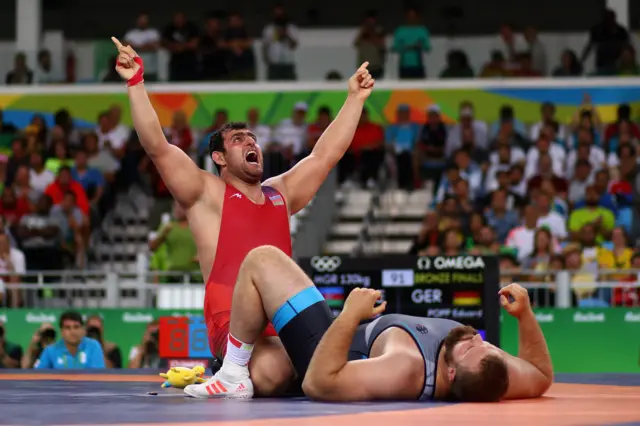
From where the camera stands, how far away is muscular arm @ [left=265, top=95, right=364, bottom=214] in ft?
24.0

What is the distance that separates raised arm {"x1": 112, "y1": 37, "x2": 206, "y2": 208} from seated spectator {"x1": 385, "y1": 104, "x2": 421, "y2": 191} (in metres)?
11.5

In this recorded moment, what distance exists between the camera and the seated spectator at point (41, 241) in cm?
1605

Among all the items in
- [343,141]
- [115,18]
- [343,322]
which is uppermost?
[115,18]

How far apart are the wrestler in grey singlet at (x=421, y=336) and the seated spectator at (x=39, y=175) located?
12441 mm

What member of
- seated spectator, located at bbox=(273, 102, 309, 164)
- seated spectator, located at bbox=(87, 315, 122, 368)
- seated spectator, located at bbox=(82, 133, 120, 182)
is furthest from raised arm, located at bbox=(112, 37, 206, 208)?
seated spectator, located at bbox=(82, 133, 120, 182)

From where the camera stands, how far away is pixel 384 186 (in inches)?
727

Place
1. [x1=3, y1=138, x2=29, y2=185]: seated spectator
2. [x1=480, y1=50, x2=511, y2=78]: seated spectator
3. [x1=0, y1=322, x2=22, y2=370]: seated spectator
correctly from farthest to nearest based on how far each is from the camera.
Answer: [x1=480, y1=50, x2=511, y2=78]: seated spectator
[x1=3, y1=138, x2=29, y2=185]: seated spectator
[x1=0, y1=322, x2=22, y2=370]: seated spectator

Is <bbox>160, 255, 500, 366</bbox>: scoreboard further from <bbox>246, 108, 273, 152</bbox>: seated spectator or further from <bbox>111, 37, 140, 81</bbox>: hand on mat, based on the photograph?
<bbox>246, 108, 273, 152</bbox>: seated spectator

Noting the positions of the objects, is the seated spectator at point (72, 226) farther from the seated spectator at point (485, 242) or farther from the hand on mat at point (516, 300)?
the hand on mat at point (516, 300)

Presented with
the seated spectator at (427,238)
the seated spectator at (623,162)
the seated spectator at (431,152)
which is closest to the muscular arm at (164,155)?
the seated spectator at (427,238)

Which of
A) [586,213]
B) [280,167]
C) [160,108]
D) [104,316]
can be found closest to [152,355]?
Result: [104,316]

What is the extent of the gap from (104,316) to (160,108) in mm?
7631

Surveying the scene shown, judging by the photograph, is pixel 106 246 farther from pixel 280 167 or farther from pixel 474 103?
pixel 474 103

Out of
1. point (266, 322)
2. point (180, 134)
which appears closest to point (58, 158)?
point (180, 134)
